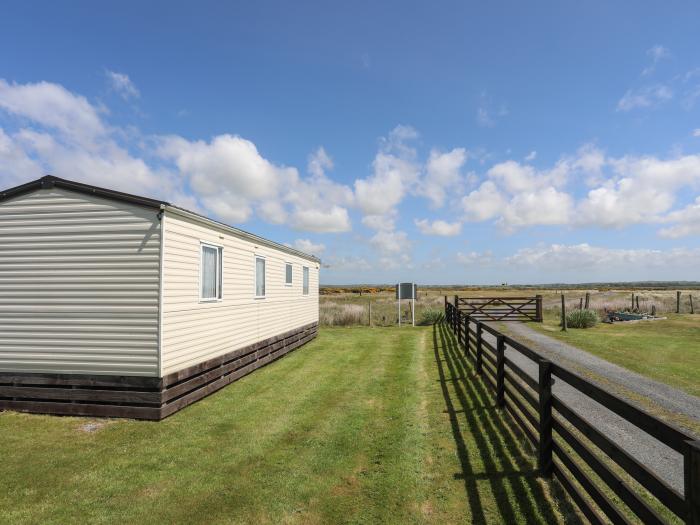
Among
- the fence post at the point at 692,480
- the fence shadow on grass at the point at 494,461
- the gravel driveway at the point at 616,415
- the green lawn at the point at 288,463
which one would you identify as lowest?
the green lawn at the point at 288,463

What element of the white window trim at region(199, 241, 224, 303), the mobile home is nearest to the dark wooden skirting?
the mobile home

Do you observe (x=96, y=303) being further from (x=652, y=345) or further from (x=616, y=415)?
(x=652, y=345)

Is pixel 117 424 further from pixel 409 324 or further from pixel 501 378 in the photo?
pixel 409 324

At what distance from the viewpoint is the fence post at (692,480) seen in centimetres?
247

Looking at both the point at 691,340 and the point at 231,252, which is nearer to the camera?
the point at 231,252

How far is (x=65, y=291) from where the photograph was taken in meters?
7.89

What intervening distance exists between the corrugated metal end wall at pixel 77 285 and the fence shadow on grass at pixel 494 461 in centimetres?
572

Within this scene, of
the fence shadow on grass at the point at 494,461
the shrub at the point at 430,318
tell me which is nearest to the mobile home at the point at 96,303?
the fence shadow on grass at the point at 494,461

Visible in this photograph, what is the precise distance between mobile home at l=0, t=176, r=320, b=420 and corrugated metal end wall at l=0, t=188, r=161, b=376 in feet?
0.07

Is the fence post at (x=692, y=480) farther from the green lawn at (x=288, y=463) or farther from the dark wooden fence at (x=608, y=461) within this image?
the green lawn at (x=288, y=463)

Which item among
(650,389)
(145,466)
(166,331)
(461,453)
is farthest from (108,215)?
(650,389)

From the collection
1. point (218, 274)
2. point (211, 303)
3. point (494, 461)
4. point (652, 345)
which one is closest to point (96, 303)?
point (211, 303)

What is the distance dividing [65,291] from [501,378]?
872 centimetres

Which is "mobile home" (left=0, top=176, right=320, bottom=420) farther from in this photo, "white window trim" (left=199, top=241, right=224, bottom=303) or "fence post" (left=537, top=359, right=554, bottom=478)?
"fence post" (left=537, top=359, right=554, bottom=478)
